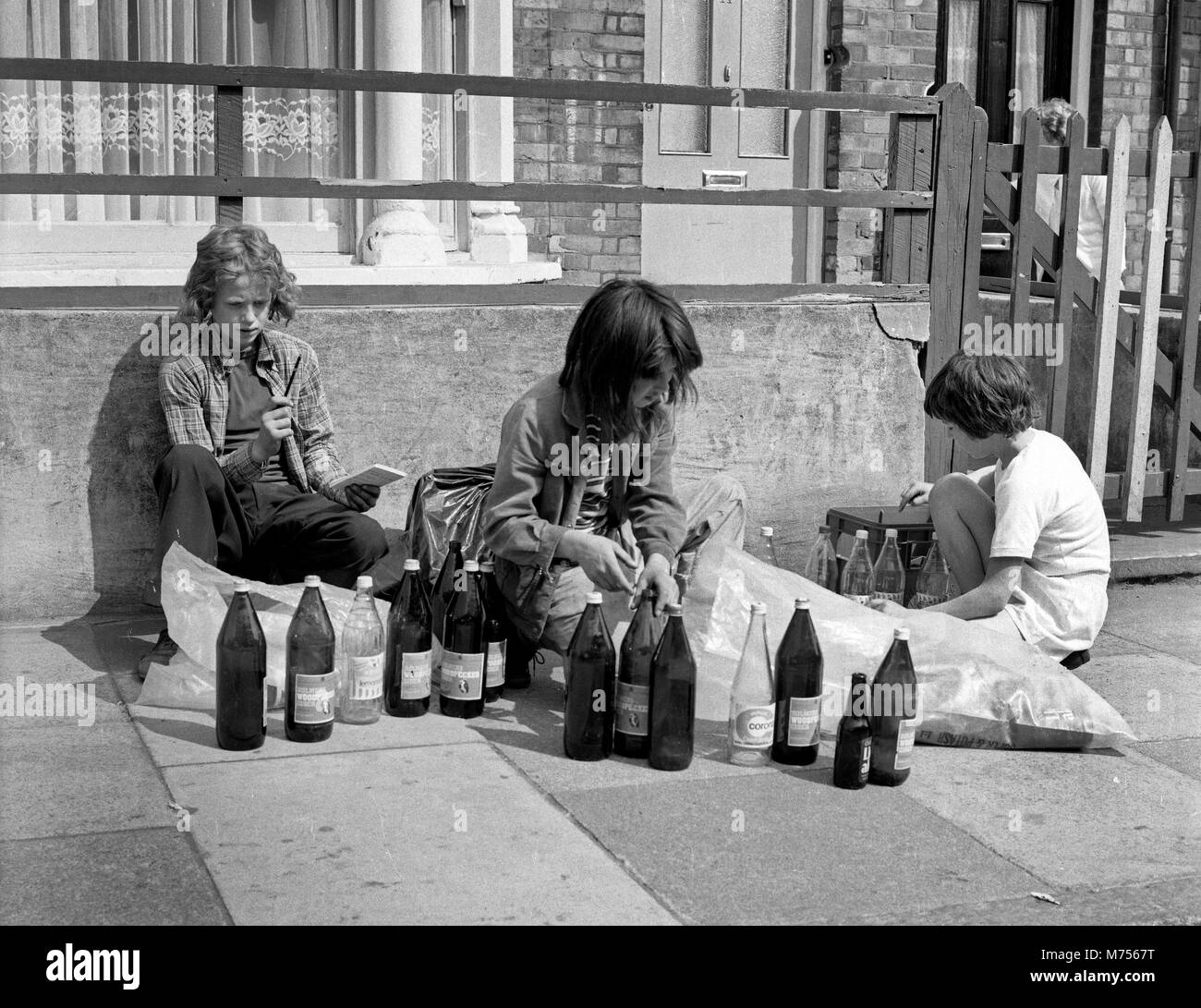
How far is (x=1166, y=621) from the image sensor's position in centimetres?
595

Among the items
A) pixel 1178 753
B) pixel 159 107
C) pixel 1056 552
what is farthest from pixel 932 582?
pixel 159 107

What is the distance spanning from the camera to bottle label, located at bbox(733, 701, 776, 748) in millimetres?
4086

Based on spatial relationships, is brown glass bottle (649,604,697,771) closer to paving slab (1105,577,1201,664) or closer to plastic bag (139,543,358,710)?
plastic bag (139,543,358,710)

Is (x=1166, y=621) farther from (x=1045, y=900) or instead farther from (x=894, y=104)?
(x=1045, y=900)

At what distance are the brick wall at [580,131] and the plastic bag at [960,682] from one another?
195 inches

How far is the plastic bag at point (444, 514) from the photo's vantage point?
15.8 feet

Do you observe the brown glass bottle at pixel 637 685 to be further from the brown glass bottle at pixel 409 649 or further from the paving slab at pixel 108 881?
the paving slab at pixel 108 881

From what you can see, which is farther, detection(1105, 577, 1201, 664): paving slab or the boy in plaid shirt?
detection(1105, 577, 1201, 664): paving slab

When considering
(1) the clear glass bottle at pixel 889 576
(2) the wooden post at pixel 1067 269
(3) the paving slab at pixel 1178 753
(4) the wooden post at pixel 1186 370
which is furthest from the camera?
(4) the wooden post at pixel 1186 370

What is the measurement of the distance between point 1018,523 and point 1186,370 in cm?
245

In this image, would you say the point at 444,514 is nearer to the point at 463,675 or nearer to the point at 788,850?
the point at 463,675

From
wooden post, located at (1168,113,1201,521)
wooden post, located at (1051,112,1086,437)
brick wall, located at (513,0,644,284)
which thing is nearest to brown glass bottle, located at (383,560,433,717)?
wooden post, located at (1051,112,1086,437)

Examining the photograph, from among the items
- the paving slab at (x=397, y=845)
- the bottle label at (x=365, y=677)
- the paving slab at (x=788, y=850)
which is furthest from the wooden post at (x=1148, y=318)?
the bottle label at (x=365, y=677)

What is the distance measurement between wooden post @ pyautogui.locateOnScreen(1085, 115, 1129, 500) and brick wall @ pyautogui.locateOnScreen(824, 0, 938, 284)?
134 inches
